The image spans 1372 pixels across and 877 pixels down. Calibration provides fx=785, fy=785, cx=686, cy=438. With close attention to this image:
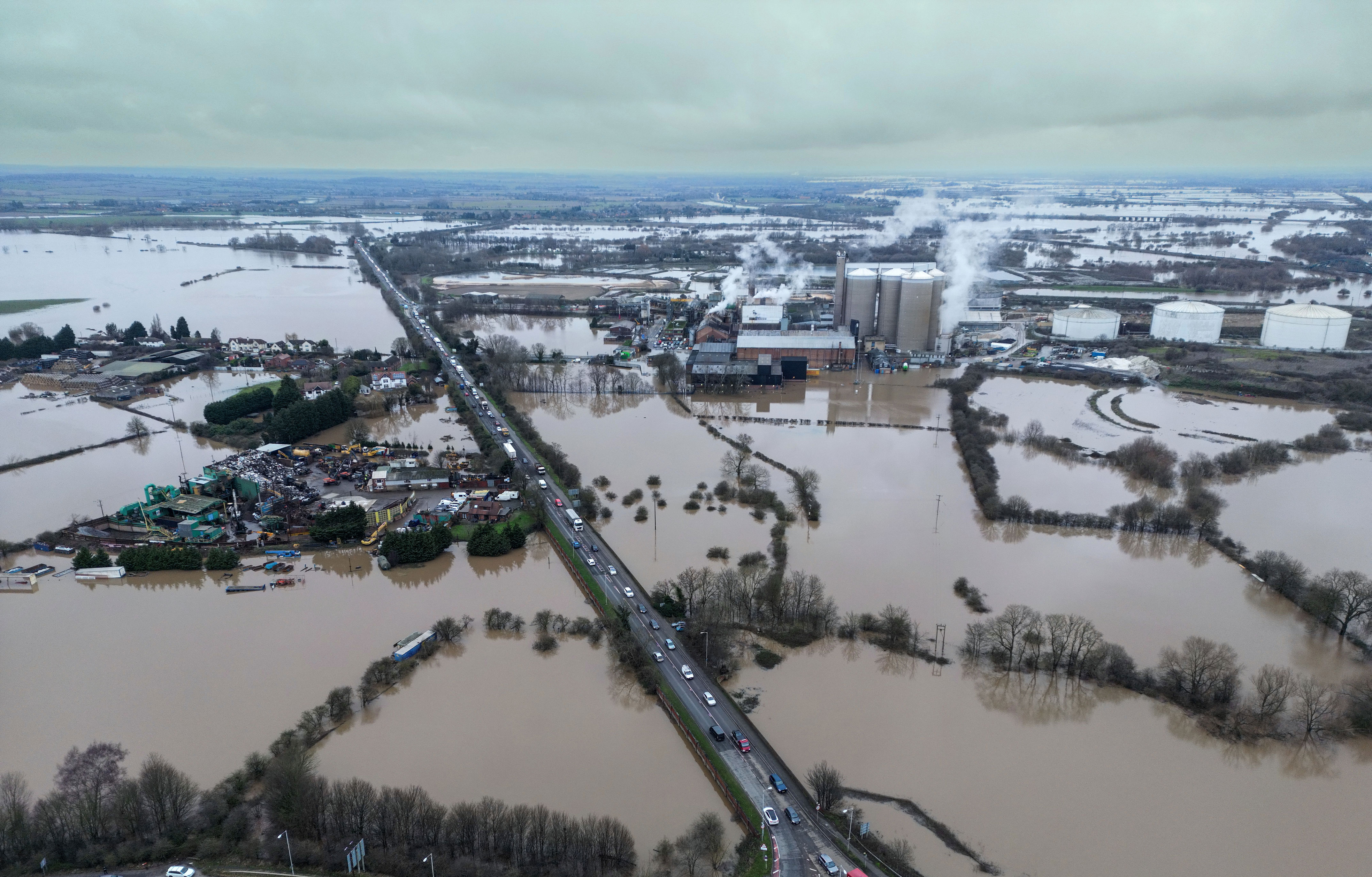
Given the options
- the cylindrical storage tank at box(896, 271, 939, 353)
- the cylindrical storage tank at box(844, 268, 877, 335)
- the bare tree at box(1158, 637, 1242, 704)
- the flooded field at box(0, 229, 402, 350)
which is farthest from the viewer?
the flooded field at box(0, 229, 402, 350)

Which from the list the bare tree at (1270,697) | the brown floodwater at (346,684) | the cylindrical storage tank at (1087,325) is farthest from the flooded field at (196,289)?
the bare tree at (1270,697)

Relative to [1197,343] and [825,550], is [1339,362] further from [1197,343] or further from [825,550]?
[825,550]

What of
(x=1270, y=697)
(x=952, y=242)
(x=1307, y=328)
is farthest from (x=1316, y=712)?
(x=952, y=242)

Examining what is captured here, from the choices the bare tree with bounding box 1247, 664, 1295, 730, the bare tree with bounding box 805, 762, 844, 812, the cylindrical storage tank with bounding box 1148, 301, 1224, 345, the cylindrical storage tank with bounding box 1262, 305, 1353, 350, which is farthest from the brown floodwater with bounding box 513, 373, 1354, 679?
the cylindrical storage tank with bounding box 1262, 305, 1353, 350

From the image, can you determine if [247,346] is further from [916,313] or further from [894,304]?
[916,313]

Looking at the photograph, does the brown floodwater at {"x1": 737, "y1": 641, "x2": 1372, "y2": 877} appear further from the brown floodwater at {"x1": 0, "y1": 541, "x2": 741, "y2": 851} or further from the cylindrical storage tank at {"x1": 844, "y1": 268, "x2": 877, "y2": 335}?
the cylindrical storage tank at {"x1": 844, "y1": 268, "x2": 877, "y2": 335}
